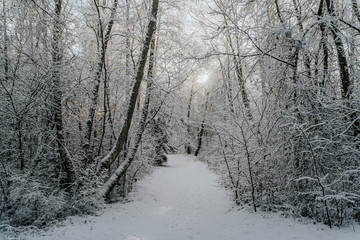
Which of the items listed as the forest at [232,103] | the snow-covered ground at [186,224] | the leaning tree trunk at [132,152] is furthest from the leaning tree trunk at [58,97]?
the snow-covered ground at [186,224]

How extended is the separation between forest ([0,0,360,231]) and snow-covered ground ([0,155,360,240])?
43cm

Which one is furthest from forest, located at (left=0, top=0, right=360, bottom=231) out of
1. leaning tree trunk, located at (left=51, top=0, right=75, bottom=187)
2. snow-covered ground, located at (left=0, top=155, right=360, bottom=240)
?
snow-covered ground, located at (left=0, top=155, right=360, bottom=240)

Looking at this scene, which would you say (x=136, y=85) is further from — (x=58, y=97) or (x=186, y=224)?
(x=186, y=224)


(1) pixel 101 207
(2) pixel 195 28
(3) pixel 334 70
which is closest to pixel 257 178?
(3) pixel 334 70

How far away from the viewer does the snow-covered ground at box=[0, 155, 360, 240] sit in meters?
4.42

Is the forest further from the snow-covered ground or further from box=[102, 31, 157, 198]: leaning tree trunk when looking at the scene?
the snow-covered ground

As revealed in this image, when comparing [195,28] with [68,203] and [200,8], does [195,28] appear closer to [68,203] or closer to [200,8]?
[200,8]

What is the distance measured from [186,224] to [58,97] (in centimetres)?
495

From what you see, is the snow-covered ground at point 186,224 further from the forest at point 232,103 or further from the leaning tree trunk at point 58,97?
the leaning tree trunk at point 58,97

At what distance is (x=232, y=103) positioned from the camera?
6355 mm

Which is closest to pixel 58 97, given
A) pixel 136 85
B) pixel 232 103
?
pixel 136 85

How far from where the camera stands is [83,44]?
6.98m

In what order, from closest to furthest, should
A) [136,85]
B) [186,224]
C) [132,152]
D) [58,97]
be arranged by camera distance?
[186,224] → [58,97] → [136,85] → [132,152]

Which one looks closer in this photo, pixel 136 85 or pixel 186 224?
pixel 186 224
